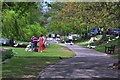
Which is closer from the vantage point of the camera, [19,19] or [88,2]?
[88,2]

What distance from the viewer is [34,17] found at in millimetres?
54594

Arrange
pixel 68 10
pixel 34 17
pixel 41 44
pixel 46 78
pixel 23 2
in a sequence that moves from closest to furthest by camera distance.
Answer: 1. pixel 46 78
2. pixel 23 2
3. pixel 41 44
4. pixel 68 10
5. pixel 34 17

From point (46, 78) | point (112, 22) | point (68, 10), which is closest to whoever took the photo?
point (46, 78)

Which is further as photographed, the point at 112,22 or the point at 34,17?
the point at 34,17

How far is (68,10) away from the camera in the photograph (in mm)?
36625

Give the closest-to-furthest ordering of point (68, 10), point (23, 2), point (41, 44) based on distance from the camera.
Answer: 1. point (23, 2)
2. point (41, 44)
3. point (68, 10)

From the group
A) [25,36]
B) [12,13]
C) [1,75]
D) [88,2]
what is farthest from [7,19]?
[1,75]

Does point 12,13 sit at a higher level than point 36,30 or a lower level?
higher

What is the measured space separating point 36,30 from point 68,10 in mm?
5988

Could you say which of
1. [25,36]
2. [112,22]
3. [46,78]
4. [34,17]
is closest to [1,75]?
[46,78]

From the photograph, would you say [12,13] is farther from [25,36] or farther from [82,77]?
[82,77]

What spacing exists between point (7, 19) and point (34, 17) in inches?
828

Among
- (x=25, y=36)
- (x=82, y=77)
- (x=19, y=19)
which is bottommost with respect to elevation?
(x=82, y=77)

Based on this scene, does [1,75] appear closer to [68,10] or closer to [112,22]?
[112,22]
